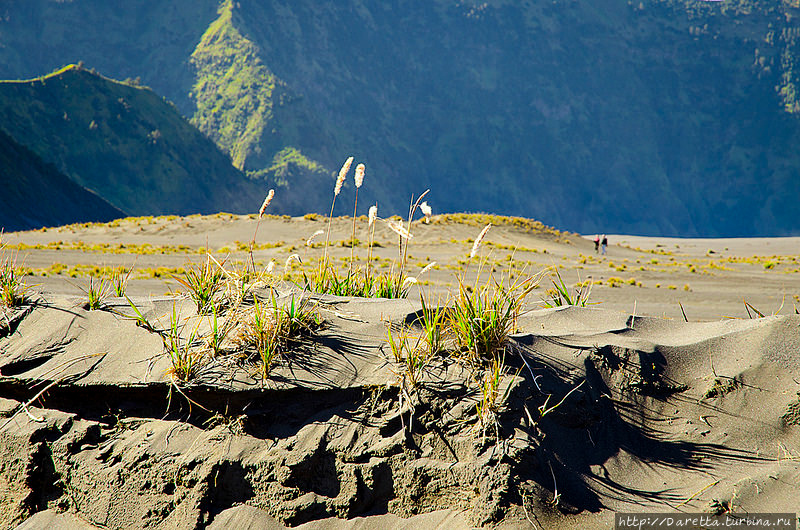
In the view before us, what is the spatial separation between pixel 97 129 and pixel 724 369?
8473cm

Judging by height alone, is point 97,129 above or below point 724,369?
above

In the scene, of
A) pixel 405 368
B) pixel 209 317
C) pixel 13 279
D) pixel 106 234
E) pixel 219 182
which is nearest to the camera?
pixel 405 368

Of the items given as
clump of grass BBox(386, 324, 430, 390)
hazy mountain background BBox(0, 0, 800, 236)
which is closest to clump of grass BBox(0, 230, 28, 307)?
clump of grass BBox(386, 324, 430, 390)

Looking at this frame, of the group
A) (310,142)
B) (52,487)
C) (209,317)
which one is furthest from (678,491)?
(310,142)

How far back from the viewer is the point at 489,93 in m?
137

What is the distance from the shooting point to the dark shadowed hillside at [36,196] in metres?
49.2

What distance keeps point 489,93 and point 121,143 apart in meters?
84.9

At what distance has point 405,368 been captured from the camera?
11.9ft

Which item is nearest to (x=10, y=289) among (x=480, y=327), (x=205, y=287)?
(x=205, y=287)

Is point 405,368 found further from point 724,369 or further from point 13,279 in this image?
point 13,279

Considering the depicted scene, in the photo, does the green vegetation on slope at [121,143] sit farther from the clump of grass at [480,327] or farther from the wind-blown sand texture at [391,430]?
the clump of grass at [480,327]

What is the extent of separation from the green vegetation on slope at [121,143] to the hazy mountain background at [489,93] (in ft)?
35.7

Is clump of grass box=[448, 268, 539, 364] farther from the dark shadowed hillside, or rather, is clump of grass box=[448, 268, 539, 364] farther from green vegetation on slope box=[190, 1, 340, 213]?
green vegetation on slope box=[190, 1, 340, 213]

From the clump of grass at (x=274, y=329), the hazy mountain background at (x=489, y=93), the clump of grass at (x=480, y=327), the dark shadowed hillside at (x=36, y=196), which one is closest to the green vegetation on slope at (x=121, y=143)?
the hazy mountain background at (x=489, y=93)
